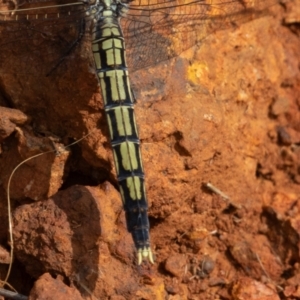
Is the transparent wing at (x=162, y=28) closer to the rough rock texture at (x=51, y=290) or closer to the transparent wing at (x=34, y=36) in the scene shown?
the transparent wing at (x=34, y=36)

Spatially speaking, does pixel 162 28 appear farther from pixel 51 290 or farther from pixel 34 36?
pixel 51 290

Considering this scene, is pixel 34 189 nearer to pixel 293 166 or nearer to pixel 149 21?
pixel 149 21

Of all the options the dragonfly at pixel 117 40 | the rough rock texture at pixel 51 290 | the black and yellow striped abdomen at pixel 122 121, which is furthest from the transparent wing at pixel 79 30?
the rough rock texture at pixel 51 290

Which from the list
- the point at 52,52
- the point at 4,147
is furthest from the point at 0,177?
the point at 52,52

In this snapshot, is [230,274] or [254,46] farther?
[254,46]

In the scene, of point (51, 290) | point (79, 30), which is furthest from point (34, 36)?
point (51, 290)

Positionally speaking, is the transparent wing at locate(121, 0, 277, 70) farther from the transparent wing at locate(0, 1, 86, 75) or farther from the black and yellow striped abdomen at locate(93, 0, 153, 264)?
the transparent wing at locate(0, 1, 86, 75)

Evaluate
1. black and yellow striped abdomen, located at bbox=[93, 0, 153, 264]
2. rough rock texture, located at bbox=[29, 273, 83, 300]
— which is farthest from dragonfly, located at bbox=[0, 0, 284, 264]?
rough rock texture, located at bbox=[29, 273, 83, 300]
